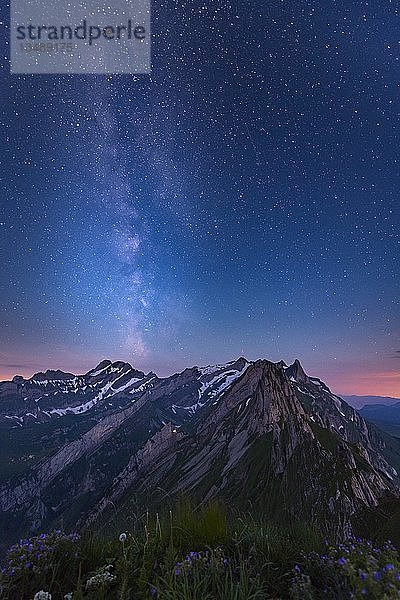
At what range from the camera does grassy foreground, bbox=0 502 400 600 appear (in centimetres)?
367

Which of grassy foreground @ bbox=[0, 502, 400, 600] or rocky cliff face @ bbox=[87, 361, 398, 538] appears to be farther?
rocky cliff face @ bbox=[87, 361, 398, 538]

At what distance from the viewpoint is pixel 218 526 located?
18.0 feet

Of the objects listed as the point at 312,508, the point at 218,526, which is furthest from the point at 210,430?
the point at 218,526

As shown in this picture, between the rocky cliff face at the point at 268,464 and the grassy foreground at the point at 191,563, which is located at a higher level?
the grassy foreground at the point at 191,563

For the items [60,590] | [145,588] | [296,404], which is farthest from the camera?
[296,404]

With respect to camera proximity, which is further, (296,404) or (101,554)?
(296,404)

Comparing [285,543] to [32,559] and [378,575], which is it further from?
[32,559]

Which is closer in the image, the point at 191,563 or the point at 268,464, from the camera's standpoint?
the point at 191,563

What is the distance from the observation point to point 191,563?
4031mm

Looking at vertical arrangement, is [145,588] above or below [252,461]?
above

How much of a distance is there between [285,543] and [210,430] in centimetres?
18310

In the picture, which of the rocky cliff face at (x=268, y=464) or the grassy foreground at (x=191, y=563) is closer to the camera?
the grassy foreground at (x=191, y=563)

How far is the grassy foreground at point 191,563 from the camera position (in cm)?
367

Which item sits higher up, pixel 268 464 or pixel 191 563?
pixel 191 563
